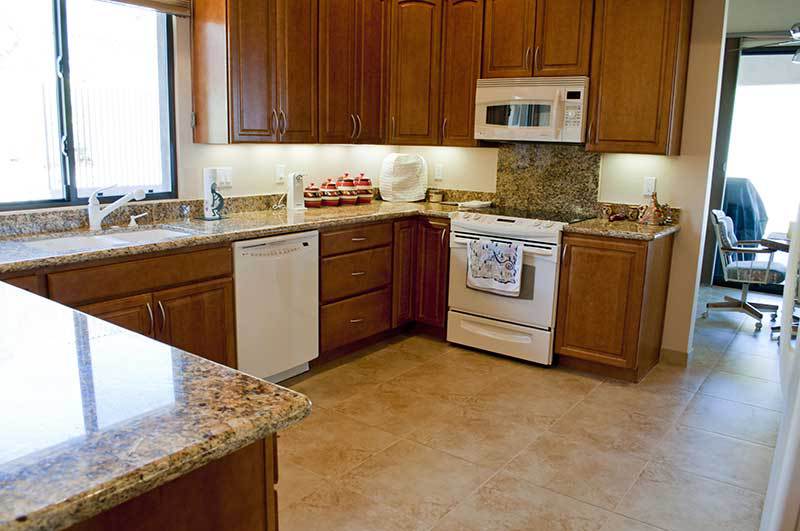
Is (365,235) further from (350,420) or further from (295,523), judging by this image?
(295,523)

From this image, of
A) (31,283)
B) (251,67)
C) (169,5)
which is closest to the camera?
(31,283)

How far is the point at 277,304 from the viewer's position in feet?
11.7

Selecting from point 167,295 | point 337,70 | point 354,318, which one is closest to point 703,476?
point 354,318

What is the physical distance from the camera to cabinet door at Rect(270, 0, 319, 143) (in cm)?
379

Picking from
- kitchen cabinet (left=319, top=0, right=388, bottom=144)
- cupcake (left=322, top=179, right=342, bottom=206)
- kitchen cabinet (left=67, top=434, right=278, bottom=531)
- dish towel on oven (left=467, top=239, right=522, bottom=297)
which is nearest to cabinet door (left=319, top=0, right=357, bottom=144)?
kitchen cabinet (left=319, top=0, right=388, bottom=144)

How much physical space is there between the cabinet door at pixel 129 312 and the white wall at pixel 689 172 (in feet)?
9.68

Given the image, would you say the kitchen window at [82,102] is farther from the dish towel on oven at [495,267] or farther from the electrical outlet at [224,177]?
the dish towel on oven at [495,267]

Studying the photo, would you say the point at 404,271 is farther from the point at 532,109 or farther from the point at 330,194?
the point at 532,109

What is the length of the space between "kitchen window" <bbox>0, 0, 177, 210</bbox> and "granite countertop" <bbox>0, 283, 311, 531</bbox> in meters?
1.93

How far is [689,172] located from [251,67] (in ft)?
8.87

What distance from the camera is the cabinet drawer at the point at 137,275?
260cm

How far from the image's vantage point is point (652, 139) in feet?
12.6

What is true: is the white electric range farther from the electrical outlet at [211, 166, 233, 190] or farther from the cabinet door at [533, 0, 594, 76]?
the electrical outlet at [211, 166, 233, 190]

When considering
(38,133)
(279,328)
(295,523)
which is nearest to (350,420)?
(279,328)
